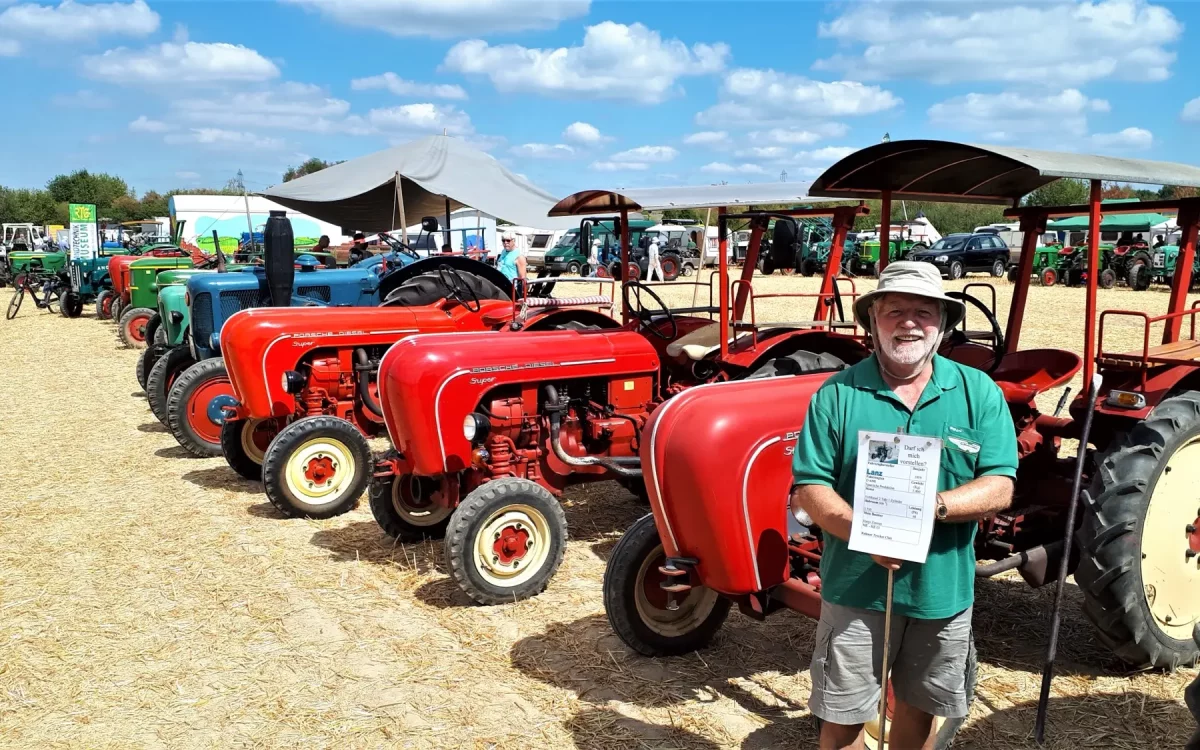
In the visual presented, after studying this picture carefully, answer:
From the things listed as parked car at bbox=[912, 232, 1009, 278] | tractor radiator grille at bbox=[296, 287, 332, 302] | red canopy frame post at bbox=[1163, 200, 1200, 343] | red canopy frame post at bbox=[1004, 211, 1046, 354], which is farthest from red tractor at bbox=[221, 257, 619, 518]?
parked car at bbox=[912, 232, 1009, 278]

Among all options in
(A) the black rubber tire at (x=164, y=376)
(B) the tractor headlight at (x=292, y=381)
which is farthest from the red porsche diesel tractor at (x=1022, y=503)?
(A) the black rubber tire at (x=164, y=376)

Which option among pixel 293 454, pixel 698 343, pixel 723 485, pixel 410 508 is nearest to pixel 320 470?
pixel 293 454

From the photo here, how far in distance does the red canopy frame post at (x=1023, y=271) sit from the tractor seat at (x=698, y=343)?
129cm

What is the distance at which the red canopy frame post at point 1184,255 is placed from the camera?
12.3 ft

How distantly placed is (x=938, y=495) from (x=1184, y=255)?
8.41ft

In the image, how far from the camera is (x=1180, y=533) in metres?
3.36

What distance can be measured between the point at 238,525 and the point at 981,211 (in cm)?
5365

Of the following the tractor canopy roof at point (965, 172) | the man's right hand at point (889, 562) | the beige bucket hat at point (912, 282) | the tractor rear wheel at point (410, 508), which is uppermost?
the tractor canopy roof at point (965, 172)

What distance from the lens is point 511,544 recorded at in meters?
4.31

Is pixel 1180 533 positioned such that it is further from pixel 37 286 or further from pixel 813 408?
pixel 37 286

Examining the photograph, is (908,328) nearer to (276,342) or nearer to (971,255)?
(276,342)

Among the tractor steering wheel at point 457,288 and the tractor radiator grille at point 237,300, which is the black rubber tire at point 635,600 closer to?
the tractor steering wheel at point 457,288

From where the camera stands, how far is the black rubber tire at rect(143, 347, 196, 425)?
812cm

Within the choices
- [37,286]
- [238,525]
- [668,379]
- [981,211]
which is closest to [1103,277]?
[668,379]
